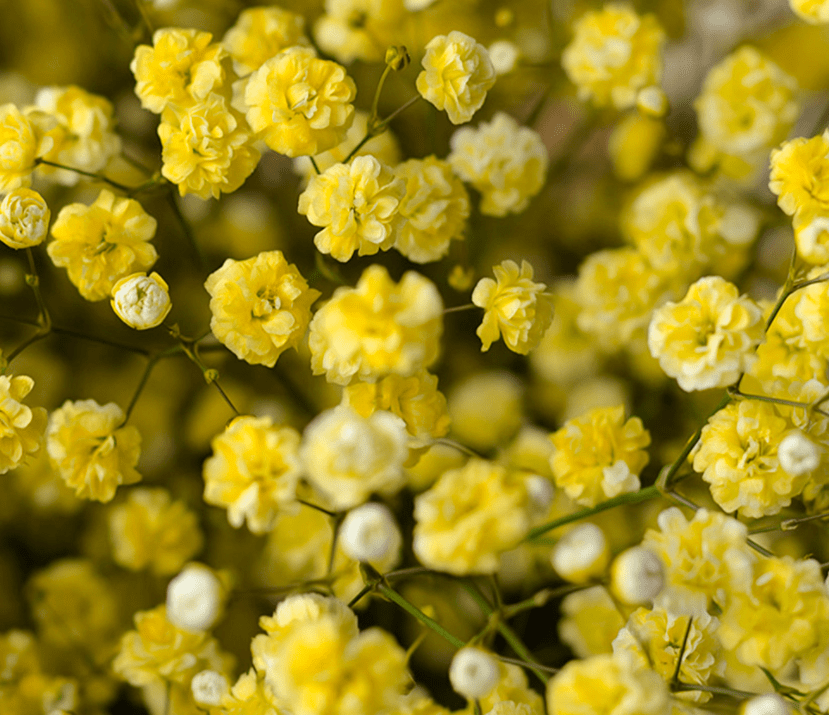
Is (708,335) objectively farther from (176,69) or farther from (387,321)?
(176,69)

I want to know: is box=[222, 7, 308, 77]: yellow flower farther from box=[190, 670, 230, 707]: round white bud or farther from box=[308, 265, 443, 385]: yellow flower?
box=[190, 670, 230, 707]: round white bud

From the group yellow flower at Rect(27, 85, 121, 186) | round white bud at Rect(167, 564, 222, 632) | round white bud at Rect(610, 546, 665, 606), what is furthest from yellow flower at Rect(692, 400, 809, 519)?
yellow flower at Rect(27, 85, 121, 186)

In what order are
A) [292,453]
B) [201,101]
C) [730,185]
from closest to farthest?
1. [292,453]
2. [201,101]
3. [730,185]

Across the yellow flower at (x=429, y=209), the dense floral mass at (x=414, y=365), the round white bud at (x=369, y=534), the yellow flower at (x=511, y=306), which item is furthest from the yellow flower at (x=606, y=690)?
the yellow flower at (x=429, y=209)

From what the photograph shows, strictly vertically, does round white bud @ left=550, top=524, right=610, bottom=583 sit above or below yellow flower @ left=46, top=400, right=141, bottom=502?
above

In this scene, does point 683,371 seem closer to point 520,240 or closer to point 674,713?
point 674,713

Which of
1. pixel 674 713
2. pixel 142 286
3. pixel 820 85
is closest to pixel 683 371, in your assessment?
pixel 674 713
